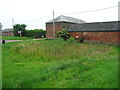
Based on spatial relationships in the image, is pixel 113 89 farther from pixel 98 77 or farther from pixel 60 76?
pixel 60 76

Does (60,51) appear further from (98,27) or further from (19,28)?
(19,28)

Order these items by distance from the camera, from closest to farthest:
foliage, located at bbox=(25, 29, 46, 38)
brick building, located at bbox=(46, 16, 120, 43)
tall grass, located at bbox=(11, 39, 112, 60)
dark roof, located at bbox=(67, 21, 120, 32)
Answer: tall grass, located at bbox=(11, 39, 112, 60), brick building, located at bbox=(46, 16, 120, 43), dark roof, located at bbox=(67, 21, 120, 32), foliage, located at bbox=(25, 29, 46, 38)

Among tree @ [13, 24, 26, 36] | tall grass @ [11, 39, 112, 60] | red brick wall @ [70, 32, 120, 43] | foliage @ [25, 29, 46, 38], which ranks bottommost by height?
tall grass @ [11, 39, 112, 60]

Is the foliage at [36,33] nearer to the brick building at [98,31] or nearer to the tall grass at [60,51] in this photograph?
the brick building at [98,31]

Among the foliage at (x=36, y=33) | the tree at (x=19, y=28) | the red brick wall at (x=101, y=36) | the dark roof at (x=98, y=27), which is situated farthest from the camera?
the tree at (x=19, y=28)

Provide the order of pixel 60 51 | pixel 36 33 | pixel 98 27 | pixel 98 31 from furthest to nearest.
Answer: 1. pixel 36 33
2. pixel 98 27
3. pixel 98 31
4. pixel 60 51

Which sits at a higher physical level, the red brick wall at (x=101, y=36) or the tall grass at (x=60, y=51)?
the red brick wall at (x=101, y=36)

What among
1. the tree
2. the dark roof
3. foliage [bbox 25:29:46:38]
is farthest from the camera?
the tree

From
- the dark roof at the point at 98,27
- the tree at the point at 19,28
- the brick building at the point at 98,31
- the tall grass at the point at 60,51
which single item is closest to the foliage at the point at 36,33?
the tree at the point at 19,28

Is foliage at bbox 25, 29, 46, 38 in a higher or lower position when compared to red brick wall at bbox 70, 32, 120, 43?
higher

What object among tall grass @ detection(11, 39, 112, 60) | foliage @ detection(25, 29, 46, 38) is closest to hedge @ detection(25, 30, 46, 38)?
foliage @ detection(25, 29, 46, 38)

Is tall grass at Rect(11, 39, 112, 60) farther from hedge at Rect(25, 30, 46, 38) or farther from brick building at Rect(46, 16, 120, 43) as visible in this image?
hedge at Rect(25, 30, 46, 38)

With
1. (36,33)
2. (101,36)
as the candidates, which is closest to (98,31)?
(101,36)

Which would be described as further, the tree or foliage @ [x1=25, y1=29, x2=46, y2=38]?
the tree
